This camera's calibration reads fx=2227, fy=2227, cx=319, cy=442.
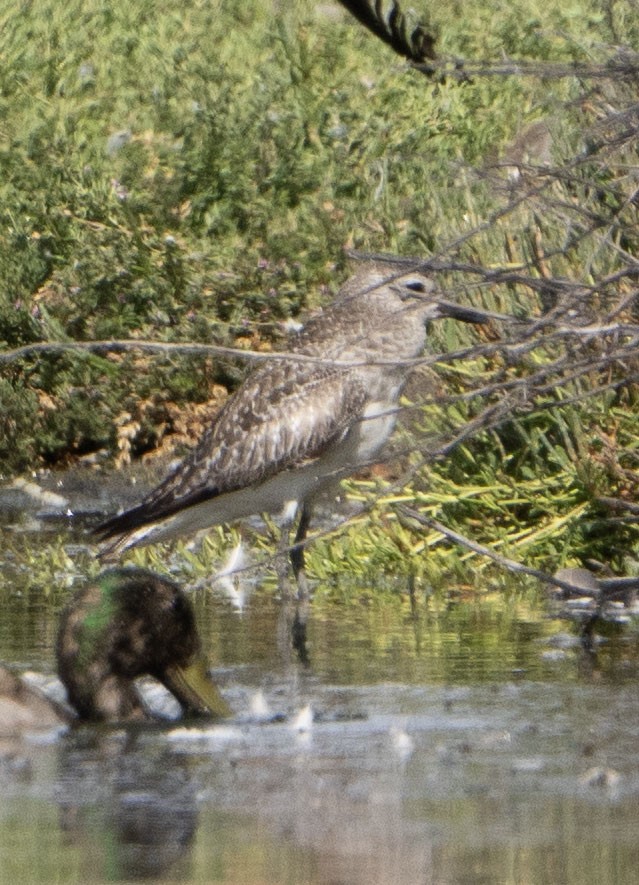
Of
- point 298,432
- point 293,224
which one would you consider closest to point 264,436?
point 298,432

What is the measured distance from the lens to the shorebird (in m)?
9.62

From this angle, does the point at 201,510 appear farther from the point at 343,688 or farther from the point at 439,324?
the point at 343,688

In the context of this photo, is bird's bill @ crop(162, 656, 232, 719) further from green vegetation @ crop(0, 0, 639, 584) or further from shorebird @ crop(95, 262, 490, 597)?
shorebird @ crop(95, 262, 490, 597)

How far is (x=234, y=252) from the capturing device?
43.0 feet

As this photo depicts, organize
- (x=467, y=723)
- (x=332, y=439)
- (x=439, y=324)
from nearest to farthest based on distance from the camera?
(x=467, y=723) < (x=332, y=439) < (x=439, y=324)

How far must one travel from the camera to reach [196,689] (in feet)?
22.0

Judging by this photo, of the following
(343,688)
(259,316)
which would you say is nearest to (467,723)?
(343,688)

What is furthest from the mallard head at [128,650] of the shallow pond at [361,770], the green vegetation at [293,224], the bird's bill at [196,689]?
the green vegetation at [293,224]

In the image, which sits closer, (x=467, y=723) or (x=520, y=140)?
(x=467, y=723)

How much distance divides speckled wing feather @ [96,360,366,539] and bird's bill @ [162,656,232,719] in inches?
109

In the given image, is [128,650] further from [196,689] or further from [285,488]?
[285,488]

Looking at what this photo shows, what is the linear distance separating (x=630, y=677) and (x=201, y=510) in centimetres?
325

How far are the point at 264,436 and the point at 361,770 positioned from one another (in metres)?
4.25

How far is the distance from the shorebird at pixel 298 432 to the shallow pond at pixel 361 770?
4.39 ft
